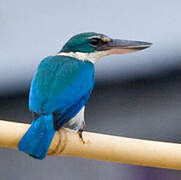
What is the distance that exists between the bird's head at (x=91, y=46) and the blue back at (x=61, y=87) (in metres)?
0.10

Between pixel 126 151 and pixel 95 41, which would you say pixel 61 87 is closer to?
pixel 95 41

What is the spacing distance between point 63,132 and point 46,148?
17 cm

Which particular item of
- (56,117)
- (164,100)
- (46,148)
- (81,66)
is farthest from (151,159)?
(164,100)

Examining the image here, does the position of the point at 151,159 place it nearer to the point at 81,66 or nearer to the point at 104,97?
the point at 81,66

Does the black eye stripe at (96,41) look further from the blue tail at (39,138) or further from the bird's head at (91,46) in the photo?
the blue tail at (39,138)

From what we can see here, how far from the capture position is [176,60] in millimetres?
6090

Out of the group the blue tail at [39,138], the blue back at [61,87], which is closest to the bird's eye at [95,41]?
the blue back at [61,87]

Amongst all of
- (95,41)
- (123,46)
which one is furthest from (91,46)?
(123,46)

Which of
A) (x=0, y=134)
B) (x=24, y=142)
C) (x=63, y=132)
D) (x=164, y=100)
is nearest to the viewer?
(x=0, y=134)

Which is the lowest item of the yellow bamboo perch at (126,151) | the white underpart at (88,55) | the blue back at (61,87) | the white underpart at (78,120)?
the white underpart at (78,120)

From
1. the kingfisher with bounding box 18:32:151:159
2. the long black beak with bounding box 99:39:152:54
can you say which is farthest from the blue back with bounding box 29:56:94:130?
the long black beak with bounding box 99:39:152:54

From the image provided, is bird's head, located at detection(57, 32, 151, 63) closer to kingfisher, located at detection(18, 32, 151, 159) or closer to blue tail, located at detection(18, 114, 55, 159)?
kingfisher, located at detection(18, 32, 151, 159)

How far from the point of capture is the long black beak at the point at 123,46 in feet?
11.7

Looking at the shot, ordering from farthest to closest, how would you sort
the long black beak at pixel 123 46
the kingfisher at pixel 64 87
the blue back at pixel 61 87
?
the long black beak at pixel 123 46 < the blue back at pixel 61 87 < the kingfisher at pixel 64 87
